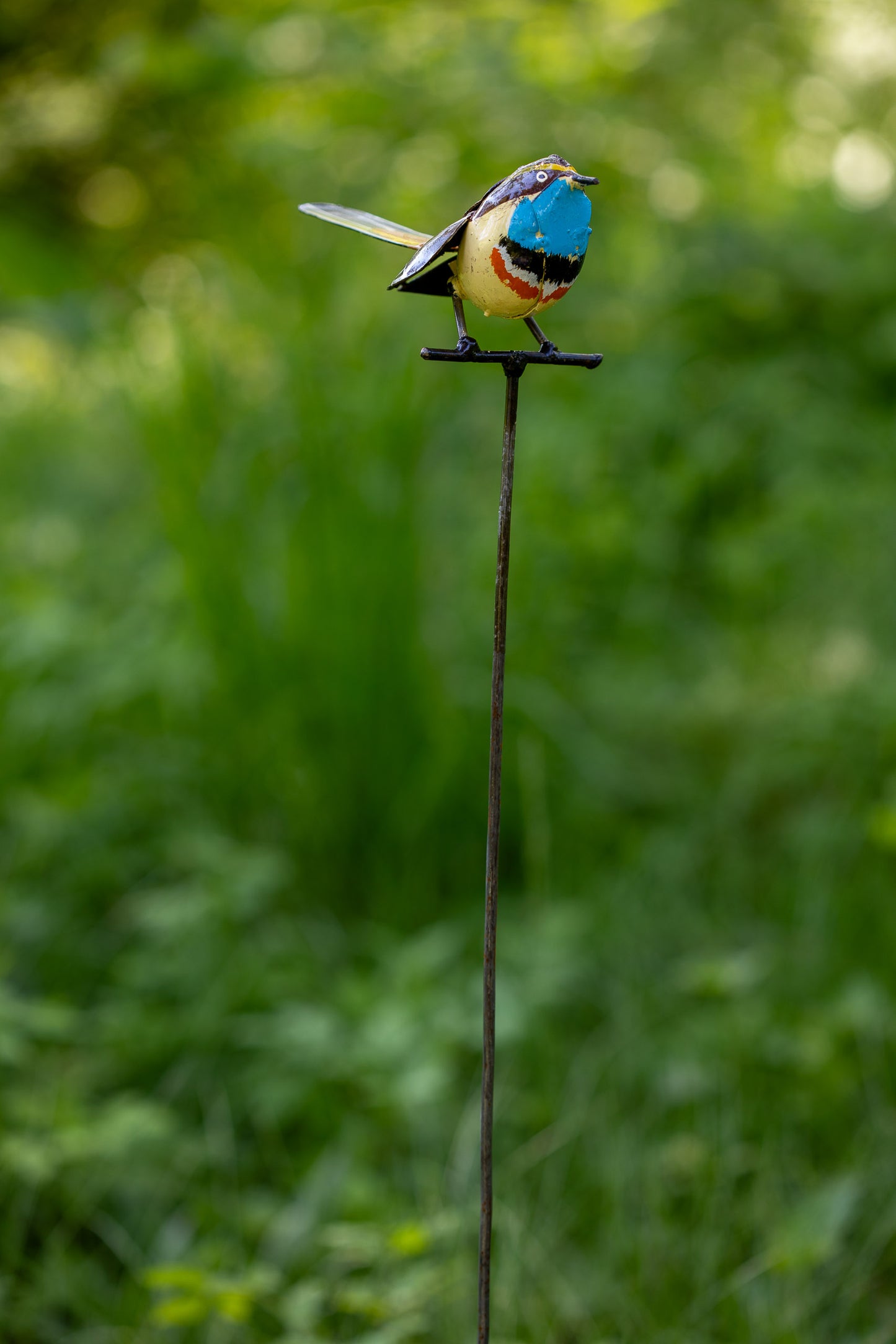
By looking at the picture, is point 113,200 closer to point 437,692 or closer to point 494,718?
point 437,692

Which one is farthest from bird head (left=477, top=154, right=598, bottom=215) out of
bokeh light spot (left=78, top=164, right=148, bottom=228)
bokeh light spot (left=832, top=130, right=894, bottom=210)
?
bokeh light spot (left=78, top=164, right=148, bottom=228)

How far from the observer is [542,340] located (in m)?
0.56

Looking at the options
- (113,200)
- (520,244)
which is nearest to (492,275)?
(520,244)

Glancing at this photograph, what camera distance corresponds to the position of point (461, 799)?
1.62 metres

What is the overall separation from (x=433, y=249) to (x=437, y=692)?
44.9 inches

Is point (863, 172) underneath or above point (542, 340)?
above

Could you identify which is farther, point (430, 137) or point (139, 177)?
point (139, 177)

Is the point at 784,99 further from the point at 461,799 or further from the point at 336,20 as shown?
the point at 461,799

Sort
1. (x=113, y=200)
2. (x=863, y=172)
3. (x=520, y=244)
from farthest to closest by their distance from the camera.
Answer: (x=113, y=200)
(x=863, y=172)
(x=520, y=244)

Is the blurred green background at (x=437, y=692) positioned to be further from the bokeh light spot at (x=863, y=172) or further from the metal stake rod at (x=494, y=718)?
the metal stake rod at (x=494, y=718)

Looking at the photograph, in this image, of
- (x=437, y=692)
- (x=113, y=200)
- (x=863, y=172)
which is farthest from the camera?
(x=113, y=200)

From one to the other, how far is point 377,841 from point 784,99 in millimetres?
2164

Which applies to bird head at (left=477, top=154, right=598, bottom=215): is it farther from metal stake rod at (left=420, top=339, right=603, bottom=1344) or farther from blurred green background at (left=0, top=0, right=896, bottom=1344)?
blurred green background at (left=0, top=0, right=896, bottom=1344)

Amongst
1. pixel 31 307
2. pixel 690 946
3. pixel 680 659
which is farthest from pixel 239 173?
pixel 690 946
